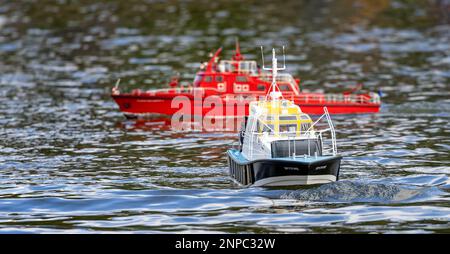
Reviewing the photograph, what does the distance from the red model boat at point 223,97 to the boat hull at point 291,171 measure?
23.8m

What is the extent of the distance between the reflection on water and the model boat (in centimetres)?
68

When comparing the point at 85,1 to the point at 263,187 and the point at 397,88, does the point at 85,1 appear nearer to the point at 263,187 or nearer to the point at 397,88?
the point at 397,88

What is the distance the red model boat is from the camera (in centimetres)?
6462

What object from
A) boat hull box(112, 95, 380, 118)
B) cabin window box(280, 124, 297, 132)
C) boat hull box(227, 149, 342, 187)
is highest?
boat hull box(112, 95, 380, 118)

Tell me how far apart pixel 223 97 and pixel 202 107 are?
1.70m

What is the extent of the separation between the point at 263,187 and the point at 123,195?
6.54m

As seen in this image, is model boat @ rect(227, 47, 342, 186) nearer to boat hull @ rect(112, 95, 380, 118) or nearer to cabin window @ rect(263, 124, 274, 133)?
cabin window @ rect(263, 124, 274, 133)

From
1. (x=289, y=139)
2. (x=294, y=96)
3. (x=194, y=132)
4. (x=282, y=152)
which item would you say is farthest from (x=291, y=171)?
(x=294, y=96)

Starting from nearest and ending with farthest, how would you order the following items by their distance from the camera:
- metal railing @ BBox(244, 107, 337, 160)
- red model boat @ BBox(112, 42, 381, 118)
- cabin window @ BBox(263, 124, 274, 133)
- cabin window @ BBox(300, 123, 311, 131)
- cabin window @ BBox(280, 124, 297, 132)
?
1. metal railing @ BBox(244, 107, 337, 160)
2. cabin window @ BBox(263, 124, 274, 133)
3. cabin window @ BBox(280, 124, 297, 132)
4. cabin window @ BBox(300, 123, 311, 131)
5. red model boat @ BBox(112, 42, 381, 118)

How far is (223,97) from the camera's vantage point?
212ft

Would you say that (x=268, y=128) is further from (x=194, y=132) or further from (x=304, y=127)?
(x=194, y=132)

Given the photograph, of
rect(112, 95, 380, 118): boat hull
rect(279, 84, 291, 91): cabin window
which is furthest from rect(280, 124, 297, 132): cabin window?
rect(279, 84, 291, 91): cabin window

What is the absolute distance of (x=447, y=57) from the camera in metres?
93.2

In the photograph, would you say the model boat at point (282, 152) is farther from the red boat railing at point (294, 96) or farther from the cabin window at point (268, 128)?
the red boat railing at point (294, 96)
